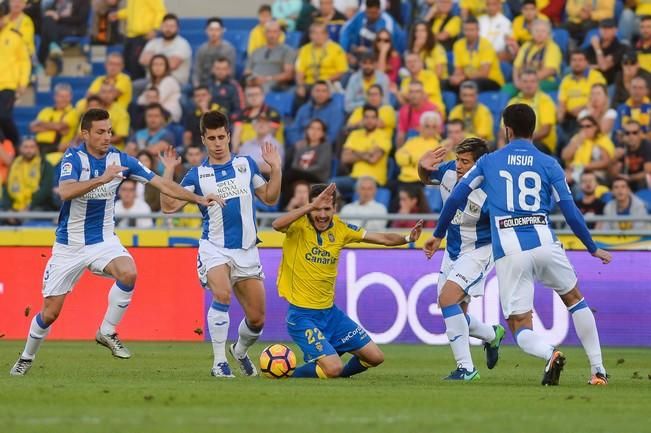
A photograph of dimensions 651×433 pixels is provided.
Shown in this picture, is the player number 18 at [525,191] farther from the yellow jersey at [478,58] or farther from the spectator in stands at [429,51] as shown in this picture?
the spectator in stands at [429,51]

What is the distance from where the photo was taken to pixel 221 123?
13312 millimetres

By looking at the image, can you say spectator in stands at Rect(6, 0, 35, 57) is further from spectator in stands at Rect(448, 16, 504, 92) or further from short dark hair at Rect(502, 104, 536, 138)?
short dark hair at Rect(502, 104, 536, 138)

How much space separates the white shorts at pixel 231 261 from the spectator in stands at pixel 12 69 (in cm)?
1215

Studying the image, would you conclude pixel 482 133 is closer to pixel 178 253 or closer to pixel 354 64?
pixel 354 64

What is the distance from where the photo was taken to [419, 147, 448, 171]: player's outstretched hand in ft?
44.1

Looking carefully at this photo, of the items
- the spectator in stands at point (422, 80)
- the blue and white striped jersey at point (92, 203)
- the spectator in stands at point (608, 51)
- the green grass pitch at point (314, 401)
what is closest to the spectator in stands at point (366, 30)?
the spectator in stands at point (422, 80)

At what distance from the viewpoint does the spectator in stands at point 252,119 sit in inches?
907

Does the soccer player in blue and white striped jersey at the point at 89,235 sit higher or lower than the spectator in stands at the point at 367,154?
lower

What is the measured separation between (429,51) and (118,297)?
10559 millimetres

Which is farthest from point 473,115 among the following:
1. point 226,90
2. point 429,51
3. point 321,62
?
point 226,90

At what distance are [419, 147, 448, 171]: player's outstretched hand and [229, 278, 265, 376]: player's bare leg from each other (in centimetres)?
190

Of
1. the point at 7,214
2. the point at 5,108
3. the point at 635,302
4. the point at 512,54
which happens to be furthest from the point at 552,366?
the point at 5,108

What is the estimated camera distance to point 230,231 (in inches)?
530

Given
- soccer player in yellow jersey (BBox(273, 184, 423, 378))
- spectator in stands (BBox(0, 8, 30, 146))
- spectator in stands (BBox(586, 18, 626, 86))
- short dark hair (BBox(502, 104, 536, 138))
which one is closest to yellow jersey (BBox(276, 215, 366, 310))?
soccer player in yellow jersey (BBox(273, 184, 423, 378))
